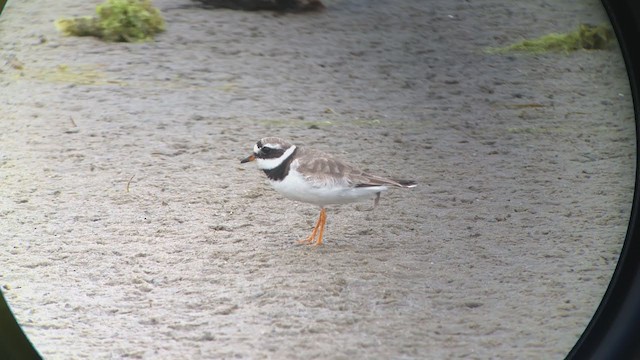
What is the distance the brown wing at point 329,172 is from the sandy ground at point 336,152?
4 centimetres

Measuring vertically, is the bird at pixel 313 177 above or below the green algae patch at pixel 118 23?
below

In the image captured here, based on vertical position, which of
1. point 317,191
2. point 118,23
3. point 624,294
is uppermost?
point 118,23

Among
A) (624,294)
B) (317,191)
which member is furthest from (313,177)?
(624,294)

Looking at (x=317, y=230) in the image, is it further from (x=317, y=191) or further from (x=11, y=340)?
(x=11, y=340)

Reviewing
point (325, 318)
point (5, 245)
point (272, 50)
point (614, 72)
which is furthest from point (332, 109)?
point (5, 245)

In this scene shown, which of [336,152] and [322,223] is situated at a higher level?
[336,152]

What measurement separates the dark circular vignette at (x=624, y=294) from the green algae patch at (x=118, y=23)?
2.91 feet

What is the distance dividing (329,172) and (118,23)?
52 cm

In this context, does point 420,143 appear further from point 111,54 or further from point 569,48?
point 111,54

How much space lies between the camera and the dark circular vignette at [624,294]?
72.9 inches

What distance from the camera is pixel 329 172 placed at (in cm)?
186

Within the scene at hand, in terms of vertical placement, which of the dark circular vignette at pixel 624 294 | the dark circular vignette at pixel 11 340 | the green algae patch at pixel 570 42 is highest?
the green algae patch at pixel 570 42

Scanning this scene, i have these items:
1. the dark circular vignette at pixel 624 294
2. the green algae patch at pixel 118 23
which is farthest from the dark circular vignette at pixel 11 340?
the dark circular vignette at pixel 624 294

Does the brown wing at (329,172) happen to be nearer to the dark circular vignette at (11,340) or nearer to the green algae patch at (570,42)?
the green algae patch at (570,42)
